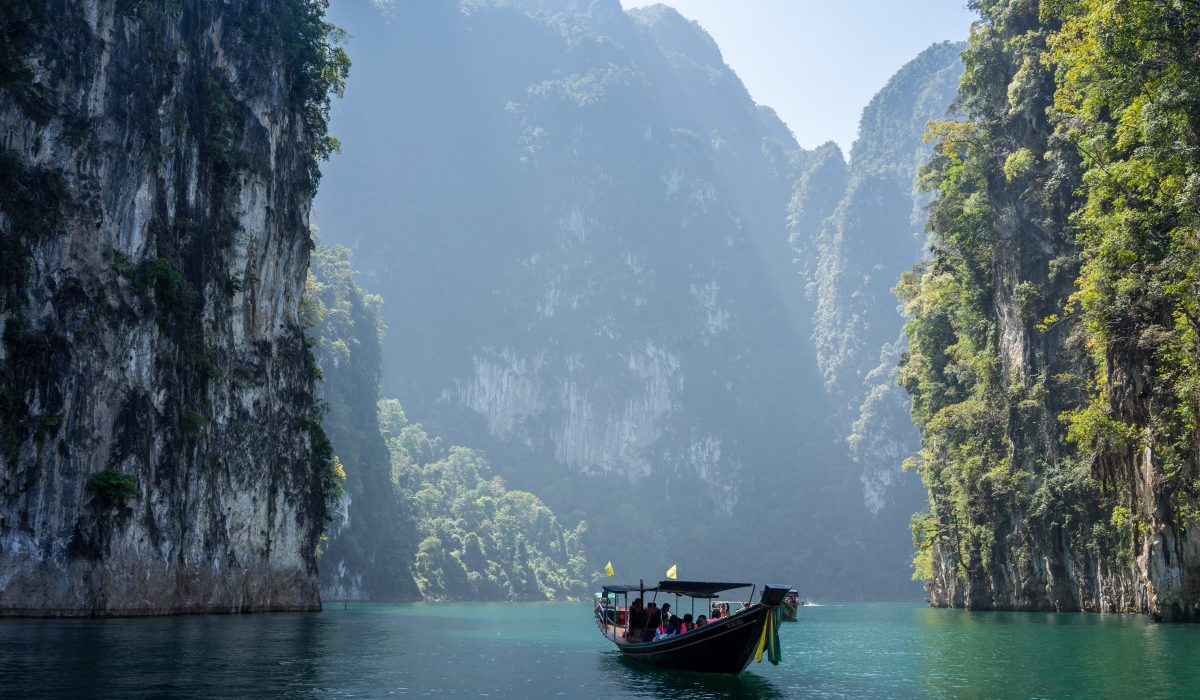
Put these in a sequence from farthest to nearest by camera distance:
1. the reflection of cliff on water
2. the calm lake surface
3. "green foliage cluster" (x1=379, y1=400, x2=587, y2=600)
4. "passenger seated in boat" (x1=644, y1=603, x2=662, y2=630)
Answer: "green foliage cluster" (x1=379, y1=400, x2=587, y2=600)
"passenger seated in boat" (x1=644, y1=603, x2=662, y2=630)
the reflection of cliff on water
the calm lake surface

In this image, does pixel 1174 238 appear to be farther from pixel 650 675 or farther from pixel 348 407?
pixel 348 407

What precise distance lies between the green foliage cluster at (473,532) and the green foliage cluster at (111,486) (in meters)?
69.4

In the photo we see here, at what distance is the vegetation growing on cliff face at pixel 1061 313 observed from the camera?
100 feet

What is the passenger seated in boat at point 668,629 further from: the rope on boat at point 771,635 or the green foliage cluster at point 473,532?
the green foliage cluster at point 473,532

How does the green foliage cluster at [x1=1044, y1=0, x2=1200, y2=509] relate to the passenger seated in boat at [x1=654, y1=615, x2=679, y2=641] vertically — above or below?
above

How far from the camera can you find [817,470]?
593 ft

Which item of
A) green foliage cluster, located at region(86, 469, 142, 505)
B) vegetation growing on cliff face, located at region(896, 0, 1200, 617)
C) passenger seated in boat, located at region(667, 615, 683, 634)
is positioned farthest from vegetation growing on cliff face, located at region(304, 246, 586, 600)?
passenger seated in boat, located at region(667, 615, 683, 634)

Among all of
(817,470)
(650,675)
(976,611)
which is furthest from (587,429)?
(650,675)

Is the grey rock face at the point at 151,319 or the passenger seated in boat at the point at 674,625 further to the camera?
the grey rock face at the point at 151,319

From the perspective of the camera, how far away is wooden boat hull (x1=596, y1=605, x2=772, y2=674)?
885 inches

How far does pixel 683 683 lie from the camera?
22.7 meters

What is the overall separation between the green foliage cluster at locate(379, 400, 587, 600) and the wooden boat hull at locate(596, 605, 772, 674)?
78.9m

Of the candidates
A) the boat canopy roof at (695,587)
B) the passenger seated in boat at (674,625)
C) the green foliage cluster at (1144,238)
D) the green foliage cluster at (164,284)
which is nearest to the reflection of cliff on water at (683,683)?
the passenger seated in boat at (674,625)

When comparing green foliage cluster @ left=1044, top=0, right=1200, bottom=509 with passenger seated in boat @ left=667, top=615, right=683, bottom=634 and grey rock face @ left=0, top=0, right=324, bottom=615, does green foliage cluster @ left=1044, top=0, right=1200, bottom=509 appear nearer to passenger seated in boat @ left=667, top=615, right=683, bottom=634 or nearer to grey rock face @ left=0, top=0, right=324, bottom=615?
passenger seated in boat @ left=667, top=615, right=683, bottom=634
